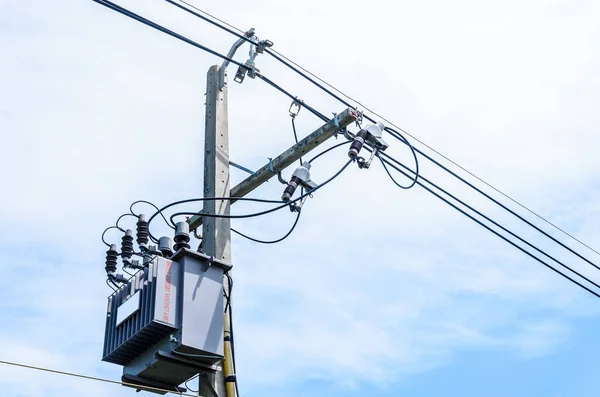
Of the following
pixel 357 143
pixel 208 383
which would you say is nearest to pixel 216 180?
pixel 357 143

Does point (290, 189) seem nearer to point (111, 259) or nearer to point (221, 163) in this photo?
point (221, 163)

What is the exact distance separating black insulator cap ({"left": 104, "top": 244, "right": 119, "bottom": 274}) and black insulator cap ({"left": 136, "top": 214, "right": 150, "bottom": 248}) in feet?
0.81

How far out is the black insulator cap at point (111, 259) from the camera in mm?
8000

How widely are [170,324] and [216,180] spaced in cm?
174

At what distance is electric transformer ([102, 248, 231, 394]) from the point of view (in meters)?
6.89

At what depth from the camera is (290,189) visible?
26.1 feet

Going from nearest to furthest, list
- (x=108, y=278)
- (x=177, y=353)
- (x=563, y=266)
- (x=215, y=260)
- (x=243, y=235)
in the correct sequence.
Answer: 1. (x=177, y=353)
2. (x=215, y=260)
3. (x=108, y=278)
4. (x=243, y=235)
5. (x=563, y=266)

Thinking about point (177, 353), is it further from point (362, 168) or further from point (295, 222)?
point (362, 168)

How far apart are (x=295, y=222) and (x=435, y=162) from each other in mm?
2248

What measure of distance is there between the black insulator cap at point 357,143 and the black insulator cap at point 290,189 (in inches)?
20.3

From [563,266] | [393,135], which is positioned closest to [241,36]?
[393,135]

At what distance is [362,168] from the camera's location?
26.3ft

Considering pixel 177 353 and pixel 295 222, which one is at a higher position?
pixel 295 222

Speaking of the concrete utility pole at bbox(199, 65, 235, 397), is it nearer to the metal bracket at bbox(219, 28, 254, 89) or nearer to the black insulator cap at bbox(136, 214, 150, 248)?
the metal bracket at bbox(219, 28, 254, 89)
